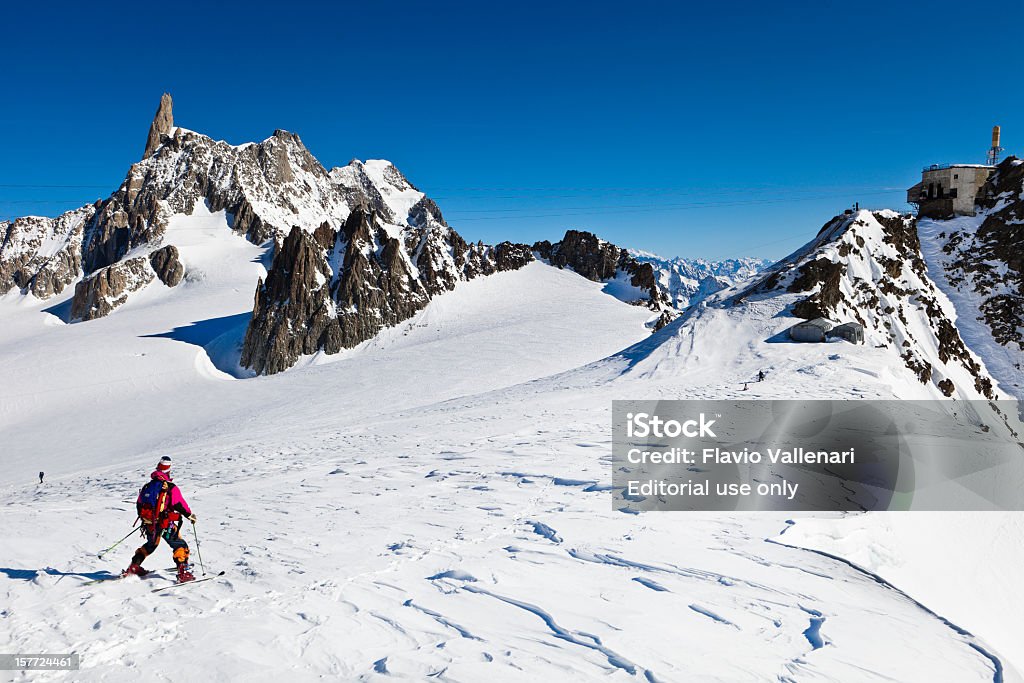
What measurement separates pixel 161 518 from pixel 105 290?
342ft

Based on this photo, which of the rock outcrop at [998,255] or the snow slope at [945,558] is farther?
the rock outcrop at [998,255]

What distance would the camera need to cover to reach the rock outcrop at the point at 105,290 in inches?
3423

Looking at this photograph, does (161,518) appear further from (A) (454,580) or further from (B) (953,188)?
(B) (953,188)

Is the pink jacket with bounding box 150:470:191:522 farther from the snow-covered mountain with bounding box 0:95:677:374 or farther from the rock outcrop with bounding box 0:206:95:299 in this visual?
the rock outcrop with bounding box 0:206:95:299

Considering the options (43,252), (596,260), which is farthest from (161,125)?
(596,260)

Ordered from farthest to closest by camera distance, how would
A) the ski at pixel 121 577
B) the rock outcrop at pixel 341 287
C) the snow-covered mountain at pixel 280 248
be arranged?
the snow-covered mountain at pixel 280 248
the rock outcrop at pixel 341 287
the ski at pixel 121 577

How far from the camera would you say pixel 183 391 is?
47.3 m

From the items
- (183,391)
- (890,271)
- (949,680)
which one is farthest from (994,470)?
(183,391)

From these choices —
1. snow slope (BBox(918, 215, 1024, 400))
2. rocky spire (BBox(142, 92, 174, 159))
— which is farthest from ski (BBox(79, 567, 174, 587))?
rocky spire (BBox(142, 92, 174, 159))

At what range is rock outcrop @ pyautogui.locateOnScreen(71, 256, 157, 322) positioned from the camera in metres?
86.9

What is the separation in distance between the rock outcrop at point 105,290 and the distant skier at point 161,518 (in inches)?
4004

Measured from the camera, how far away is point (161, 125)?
447ft

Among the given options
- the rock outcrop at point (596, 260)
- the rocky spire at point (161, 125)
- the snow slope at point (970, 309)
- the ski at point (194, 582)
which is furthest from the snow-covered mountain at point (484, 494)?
the rocky spire at point (161, 125)

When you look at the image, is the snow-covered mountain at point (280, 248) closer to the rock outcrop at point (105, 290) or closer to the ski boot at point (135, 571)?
the rock outcrop at point (105, 290)
